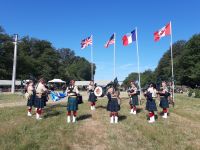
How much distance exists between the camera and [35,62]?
307 ft

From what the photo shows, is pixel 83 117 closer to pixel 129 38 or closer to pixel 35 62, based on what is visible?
pixel 129 38

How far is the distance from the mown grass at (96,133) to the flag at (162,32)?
10279 millimetres

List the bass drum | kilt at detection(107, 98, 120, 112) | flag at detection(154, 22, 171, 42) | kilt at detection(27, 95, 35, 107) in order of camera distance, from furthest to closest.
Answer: flag at detection(154, 22, 171, 42) → the bass drum → kilt at detection(27, 95, 35, 107) → kilt at detection(107, 98, 120, 112)

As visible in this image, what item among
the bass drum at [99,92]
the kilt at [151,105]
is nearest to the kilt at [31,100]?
the bass drum at [99,92]

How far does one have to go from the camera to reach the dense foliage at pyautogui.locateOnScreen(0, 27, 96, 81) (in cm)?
7891

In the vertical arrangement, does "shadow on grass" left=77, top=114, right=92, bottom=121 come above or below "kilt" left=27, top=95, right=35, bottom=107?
below

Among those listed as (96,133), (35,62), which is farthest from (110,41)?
(35,62)

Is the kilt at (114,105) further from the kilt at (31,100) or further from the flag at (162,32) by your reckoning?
the flag at (162,32)

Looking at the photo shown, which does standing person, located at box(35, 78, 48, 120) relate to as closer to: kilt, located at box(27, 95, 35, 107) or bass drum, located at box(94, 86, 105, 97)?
kilt, located at box(27, 95, 35, 107)

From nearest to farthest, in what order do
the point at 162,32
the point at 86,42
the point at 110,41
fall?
the point at 162,32
the point at 110,41
the point at 86,42

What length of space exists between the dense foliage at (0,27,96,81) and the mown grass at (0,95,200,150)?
51.3 metres

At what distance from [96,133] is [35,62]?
82.2m

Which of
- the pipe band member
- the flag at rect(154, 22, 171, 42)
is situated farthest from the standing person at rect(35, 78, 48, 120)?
the flag at rect(154, 22, 171, 42)

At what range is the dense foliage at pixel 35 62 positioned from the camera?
78.9 meters
